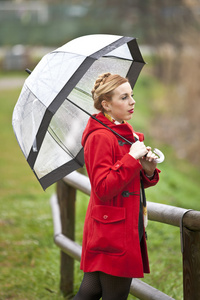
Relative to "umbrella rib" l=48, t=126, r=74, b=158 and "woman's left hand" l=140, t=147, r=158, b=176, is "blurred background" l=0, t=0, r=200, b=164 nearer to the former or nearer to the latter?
"umbrella rib" l=48, t=126, r=74, b=158

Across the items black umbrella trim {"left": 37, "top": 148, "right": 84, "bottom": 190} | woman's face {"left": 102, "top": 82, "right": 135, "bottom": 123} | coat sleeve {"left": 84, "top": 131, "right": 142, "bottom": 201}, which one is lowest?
black umbrella trim {"left": 37, "top": 148, "right": 84, "bottom": 190}

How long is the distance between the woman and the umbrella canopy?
0.16 metres

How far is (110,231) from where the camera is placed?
2398mm

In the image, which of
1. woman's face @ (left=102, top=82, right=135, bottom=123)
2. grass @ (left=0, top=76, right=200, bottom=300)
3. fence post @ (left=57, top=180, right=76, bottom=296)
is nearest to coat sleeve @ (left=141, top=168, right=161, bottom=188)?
woman's face @ (left=102, top=82, right=135, bottom=123)

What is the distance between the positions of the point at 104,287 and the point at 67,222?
1428 millimetres

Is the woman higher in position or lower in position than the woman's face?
lower

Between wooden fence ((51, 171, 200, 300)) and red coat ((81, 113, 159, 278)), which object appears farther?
wooden fence ((51, 171, 200, 300))

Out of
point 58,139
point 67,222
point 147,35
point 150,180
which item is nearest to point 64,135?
point 58,139

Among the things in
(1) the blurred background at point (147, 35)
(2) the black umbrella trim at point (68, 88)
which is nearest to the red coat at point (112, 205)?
(2) the black umbrella trim at point (68, 88)

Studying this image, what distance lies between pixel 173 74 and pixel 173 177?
8.96 m

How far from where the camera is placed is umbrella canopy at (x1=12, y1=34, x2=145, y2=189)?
251cm

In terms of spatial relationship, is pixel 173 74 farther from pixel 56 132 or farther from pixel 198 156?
pixel 56 132

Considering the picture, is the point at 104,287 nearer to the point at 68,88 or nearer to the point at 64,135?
the point at 64,135

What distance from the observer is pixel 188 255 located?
2.57 m
